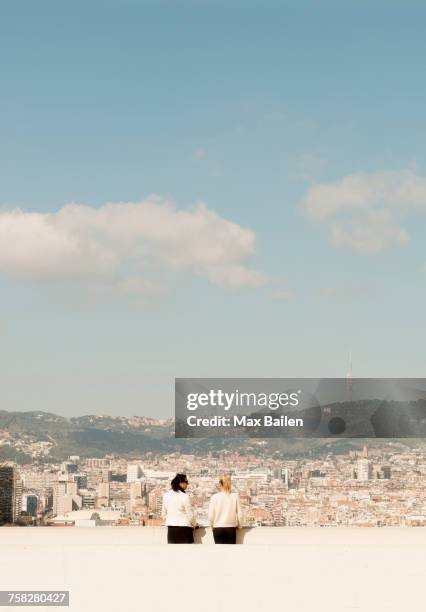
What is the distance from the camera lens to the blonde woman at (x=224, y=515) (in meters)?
13.1

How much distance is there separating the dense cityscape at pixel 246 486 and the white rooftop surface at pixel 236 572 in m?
0.69

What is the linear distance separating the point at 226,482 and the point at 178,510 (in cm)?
82

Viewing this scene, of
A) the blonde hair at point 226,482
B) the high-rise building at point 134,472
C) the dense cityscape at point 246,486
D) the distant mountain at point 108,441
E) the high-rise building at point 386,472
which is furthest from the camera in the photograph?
the distant mountain at point 108,441

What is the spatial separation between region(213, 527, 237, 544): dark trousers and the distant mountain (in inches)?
929

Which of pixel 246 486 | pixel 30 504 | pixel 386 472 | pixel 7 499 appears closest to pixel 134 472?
pixel 246 486

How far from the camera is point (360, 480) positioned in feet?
125

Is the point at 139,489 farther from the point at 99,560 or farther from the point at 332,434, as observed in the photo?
the point at 332,434

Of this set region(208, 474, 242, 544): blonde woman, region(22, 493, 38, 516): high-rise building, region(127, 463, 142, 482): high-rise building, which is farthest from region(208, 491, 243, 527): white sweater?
region(127, 463, 142, 482): high-rise building

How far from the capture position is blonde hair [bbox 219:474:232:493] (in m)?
12.9

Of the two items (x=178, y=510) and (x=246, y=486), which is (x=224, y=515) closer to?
(x=178, y=510)

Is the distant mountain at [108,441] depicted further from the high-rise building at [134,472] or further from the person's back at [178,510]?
the person's back at [178,510]

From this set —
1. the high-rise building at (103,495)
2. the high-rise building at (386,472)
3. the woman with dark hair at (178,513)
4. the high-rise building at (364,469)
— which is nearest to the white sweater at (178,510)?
the woman with dark hair at (178,513)

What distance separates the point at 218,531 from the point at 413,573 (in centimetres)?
258

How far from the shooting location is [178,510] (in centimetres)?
1320
